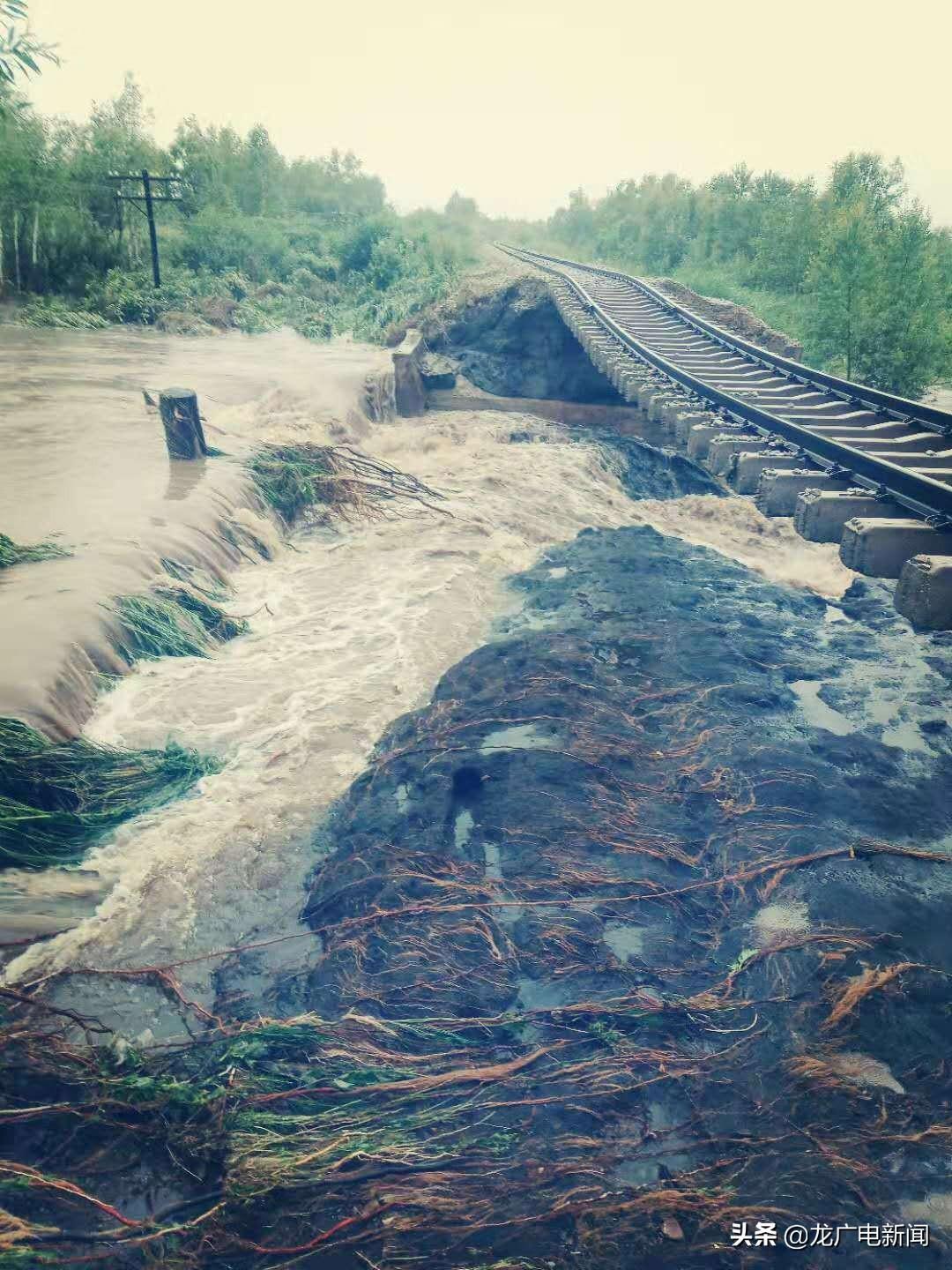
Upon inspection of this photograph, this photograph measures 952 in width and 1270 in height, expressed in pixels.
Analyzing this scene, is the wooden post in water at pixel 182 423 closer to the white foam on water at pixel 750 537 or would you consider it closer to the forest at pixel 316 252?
the forest at pixel 316 252

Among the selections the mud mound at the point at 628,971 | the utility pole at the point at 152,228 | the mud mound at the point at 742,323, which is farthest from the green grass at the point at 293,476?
the utility pole at the point at 152,228

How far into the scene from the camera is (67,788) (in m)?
5.41

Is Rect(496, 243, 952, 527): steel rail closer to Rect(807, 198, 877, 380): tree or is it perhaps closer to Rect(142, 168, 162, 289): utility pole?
Rect(807, 198, 877, 380): tree

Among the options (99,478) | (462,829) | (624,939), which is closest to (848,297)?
(99,478)

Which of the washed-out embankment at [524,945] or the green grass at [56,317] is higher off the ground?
the green grass at [56,317]

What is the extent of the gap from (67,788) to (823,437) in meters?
6.97

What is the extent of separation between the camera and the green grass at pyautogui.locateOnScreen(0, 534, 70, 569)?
7.52 m

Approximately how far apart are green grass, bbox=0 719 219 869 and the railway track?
5.12 m

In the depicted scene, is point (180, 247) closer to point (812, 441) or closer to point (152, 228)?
point (152, 228)

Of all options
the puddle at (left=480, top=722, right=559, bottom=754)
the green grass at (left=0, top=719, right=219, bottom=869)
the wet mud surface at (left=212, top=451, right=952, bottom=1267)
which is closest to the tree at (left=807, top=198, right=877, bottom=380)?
the wet mud surface at (left=212, top=451, right=952, bottom=1267)

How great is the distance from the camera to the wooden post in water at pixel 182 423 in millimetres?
10336

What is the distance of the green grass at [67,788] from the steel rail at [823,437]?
5.75 m

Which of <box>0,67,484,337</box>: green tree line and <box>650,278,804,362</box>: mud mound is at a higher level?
<box>0,67,484,337</box>: green tree line

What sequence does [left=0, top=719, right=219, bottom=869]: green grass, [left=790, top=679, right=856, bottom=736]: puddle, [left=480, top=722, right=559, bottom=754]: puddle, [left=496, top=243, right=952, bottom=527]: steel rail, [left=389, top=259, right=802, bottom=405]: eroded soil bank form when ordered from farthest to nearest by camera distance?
[left=389, top=259, right=802, bottom=405]: eroded soil bank → [left=790, top=679, right=856, bottom=736]: puddle → [left=480, top=722, right=559, bottom=754]: puddle → [left=496, top=243, right=952, bottom=527]: steel rail → [left=0, top=719, right=219, bottom=869]: green grass
